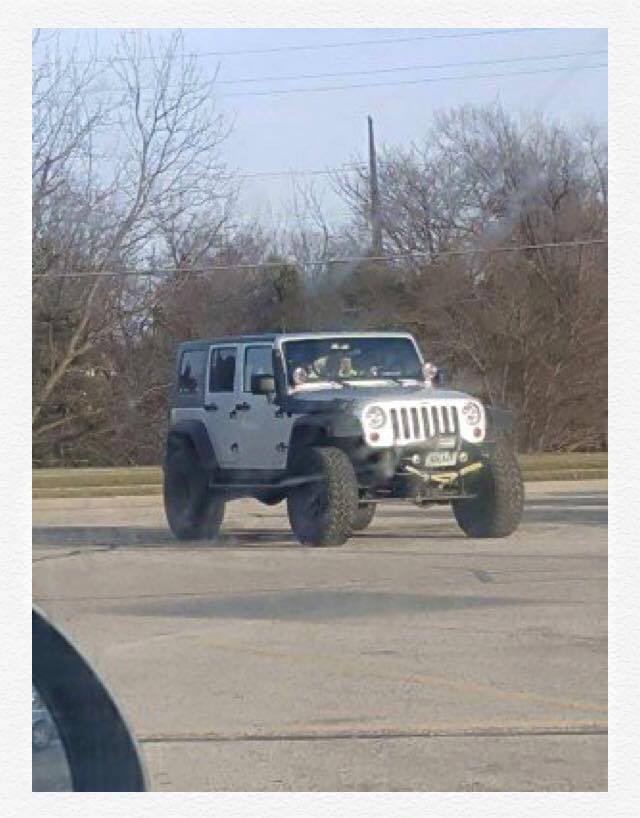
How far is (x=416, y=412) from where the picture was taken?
6.28 m

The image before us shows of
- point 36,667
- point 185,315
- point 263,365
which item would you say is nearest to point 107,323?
point 185,315

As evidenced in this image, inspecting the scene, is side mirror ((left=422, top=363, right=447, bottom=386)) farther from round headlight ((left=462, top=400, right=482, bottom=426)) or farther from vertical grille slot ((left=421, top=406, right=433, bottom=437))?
vertical grille slot ((left=421, top=406, right=433, bottom=437))

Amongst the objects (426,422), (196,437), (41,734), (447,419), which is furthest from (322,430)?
(41,734)

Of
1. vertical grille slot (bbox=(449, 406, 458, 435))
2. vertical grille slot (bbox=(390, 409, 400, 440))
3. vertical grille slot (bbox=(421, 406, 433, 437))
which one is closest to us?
vertical grille slot (bbox=(449, 406, 458, 435))

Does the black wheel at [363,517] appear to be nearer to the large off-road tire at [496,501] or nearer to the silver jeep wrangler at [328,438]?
the silver jeep wrangler at [328,438]

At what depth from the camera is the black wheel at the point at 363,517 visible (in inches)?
268

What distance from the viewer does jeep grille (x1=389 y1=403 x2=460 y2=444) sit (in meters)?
6.16

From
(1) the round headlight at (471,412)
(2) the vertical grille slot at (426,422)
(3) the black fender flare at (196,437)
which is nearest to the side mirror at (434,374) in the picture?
(1) the round headlight at (471,412)

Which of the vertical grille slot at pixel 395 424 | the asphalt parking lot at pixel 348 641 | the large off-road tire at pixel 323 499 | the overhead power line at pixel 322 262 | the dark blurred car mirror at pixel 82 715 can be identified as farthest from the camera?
the vertical grille slot at pixel 395 424

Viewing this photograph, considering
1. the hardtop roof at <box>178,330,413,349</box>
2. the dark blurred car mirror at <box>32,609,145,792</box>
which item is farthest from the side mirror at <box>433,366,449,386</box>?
the dark blurred car mirror at <box>32,609,145,792</box>

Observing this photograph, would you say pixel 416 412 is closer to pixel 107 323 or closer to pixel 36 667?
pixel 107 323

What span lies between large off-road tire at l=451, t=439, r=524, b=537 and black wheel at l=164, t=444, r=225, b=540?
1086 millimetres
